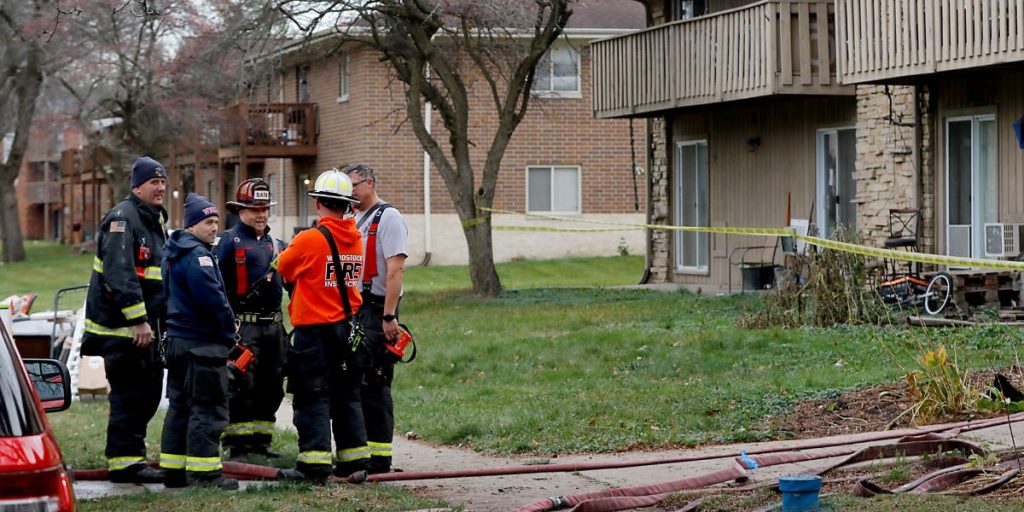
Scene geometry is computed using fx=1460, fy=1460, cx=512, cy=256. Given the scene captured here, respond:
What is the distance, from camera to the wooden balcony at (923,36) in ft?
56.0

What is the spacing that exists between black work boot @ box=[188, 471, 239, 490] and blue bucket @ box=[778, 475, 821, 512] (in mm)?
3365

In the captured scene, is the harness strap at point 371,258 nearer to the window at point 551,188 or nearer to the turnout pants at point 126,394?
the turnout pants at point 126,394

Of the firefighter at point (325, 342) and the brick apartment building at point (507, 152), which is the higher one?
the brick apartment building at point (507, 152)

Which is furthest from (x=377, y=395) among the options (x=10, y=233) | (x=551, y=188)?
(x=10, y=233)

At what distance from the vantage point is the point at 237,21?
22094 millimetres

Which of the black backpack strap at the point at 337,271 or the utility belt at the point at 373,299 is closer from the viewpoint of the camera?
the black backpack strap at the point at 337,271

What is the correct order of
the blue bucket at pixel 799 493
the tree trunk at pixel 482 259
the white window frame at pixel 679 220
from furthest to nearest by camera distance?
1. the white window frame at pixel 679 220
2. the tree trunk at pixel 482 259
3. the blue bucket at pixel 799 493

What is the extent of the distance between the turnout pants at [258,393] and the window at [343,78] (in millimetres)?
28173

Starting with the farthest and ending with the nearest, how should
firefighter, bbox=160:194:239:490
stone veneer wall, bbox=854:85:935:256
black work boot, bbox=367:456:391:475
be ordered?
stone veneer wall, bbox=854:85:935:256
black work boot, bbox=367:456:391:475
firefighter, bbox=160:194:239:490

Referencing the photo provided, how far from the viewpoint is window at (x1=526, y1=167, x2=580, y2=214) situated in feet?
123

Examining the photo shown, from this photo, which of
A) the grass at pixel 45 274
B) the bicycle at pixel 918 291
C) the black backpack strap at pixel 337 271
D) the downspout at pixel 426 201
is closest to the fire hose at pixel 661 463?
the black backpack strap at pixel 337 271

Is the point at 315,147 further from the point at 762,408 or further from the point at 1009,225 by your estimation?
the point at 762,408

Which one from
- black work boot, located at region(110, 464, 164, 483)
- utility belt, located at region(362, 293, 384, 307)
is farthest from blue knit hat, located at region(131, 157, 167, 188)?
black work boot, located at region(110, 464, 164, 483)

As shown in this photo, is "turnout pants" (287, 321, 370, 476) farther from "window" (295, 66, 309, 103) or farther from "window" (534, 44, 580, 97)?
"window" (295, 66, 309, 103)
